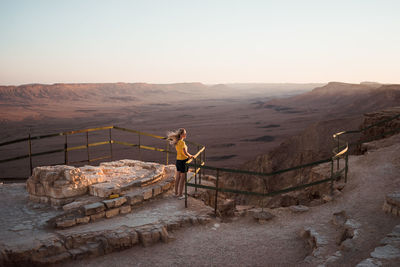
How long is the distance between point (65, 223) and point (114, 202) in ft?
3.80

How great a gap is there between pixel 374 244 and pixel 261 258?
182 centimetres

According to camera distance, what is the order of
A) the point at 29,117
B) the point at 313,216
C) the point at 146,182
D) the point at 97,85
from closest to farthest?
the point at 313,216 → the point at 146,182 → the point at 29,117 → the point at 97,85

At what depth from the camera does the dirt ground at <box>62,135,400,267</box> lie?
5.45m

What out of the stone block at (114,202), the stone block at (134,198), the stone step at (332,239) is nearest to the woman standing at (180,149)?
the stone block at (134,198)

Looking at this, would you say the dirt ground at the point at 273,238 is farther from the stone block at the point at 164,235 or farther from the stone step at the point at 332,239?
the stone block at the point at 164,235

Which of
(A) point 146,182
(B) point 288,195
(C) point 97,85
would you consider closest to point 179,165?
(A) point 146,182

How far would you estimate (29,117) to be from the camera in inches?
2133

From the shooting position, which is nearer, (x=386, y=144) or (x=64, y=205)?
(x=64, y=205)

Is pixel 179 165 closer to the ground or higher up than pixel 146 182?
higher up

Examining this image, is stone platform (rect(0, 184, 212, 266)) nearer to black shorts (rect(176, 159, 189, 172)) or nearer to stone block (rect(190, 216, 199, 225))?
stone block (rect(190, 216, 199, 225))

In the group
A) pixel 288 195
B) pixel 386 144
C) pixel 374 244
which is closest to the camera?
pixel 374 244

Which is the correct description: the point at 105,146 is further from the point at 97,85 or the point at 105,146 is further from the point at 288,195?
the point at 97,85

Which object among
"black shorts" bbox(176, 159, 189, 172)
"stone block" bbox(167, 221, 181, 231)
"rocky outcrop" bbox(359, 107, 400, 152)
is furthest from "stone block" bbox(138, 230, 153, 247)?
"rocky outcrop" bbox(359, 107, 400, 152)

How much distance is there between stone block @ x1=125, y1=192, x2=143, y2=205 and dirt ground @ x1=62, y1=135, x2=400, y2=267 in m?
1.58
